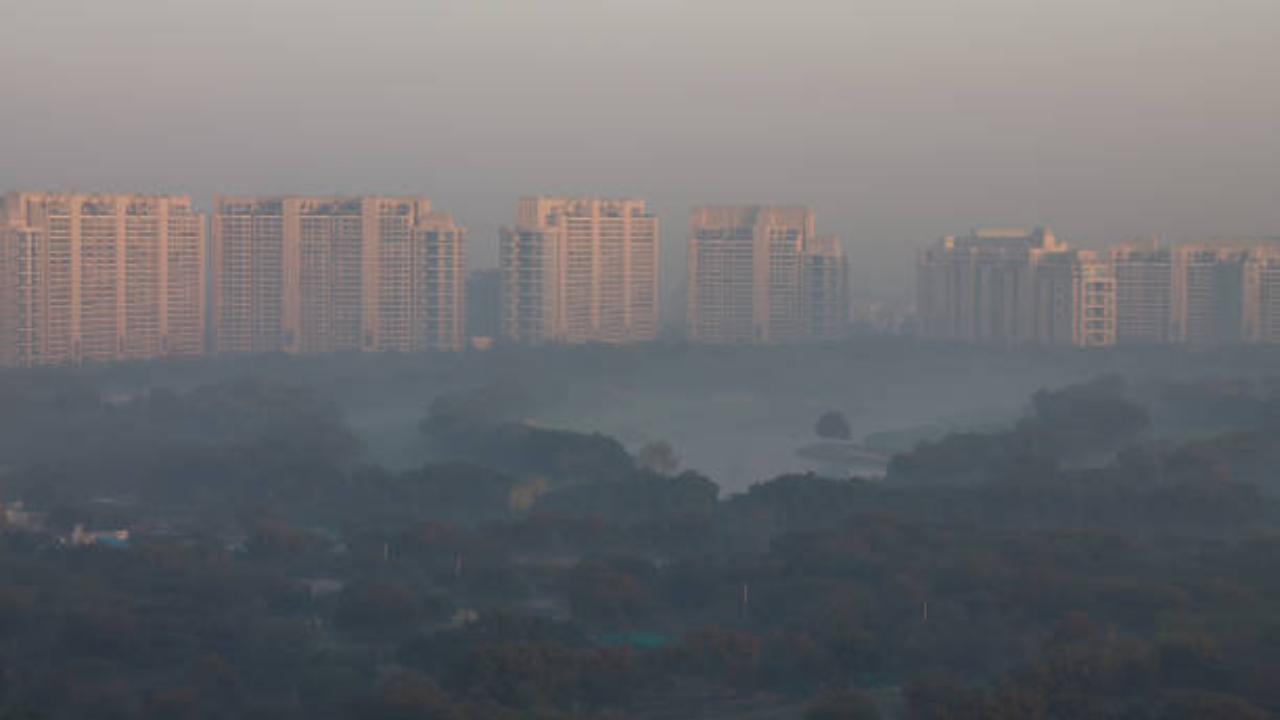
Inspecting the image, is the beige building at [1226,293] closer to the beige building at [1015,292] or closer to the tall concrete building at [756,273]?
the beige building at [1015,292]

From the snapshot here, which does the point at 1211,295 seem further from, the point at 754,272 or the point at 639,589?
the point at 639,589

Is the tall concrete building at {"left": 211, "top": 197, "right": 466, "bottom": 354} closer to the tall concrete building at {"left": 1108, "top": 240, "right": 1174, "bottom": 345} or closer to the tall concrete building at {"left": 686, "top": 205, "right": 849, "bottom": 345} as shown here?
the tall concrete building at {"left": 686, "top": 205, "right": 849, "bottom": 345}

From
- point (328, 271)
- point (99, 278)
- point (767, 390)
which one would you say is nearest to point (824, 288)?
point (767, 390)

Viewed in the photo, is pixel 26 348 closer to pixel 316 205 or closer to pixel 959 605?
pixel 316 205

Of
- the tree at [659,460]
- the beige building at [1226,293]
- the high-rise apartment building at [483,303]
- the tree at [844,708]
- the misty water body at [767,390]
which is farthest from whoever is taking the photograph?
the high-rise apartment building at [483,303]

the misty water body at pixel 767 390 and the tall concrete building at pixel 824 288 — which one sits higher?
the tall concrete building at pixel 824 288

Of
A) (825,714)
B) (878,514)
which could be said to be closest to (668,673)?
(825,714)

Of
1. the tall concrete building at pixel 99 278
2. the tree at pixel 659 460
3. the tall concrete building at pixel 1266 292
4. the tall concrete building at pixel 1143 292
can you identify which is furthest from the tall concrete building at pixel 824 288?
the tree at pixel 659 460
